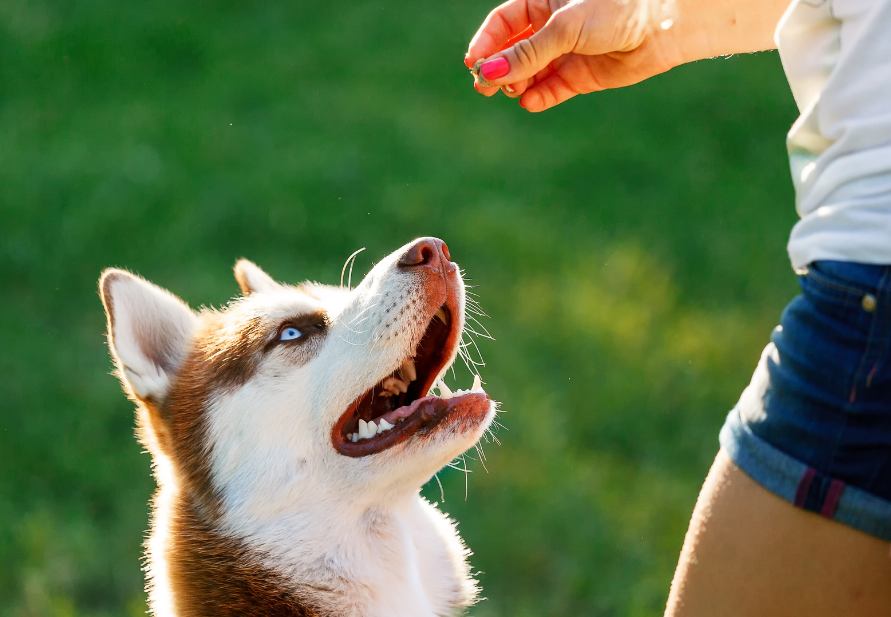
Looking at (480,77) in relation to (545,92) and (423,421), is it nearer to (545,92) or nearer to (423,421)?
(545,92)

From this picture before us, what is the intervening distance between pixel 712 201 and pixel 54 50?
5.80 meters

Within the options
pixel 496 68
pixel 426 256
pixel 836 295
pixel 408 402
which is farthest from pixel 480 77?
pixel 836 295

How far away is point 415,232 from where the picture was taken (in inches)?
263

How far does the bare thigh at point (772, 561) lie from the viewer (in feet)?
5.64

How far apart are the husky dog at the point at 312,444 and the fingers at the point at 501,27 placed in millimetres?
628

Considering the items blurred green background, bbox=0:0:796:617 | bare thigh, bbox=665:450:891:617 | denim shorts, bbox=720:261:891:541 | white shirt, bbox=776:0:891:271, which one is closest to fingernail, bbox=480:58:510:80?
white shirt, bbox=776:0:891:271

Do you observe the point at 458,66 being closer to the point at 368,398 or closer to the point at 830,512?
the point at 368,398

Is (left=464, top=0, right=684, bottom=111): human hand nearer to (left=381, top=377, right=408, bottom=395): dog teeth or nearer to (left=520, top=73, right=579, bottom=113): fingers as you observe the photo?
(left=520, top=73, right=579, bottom=113): fingers

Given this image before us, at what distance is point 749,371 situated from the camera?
5.61m

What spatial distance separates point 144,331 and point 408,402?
0.95 m

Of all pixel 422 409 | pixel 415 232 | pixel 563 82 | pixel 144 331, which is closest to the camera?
pixel 422 409

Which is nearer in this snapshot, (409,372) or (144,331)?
(409,372)

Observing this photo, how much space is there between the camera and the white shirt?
1692 millimetres

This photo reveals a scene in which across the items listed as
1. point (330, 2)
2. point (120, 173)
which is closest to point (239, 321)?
point (120, 173)
